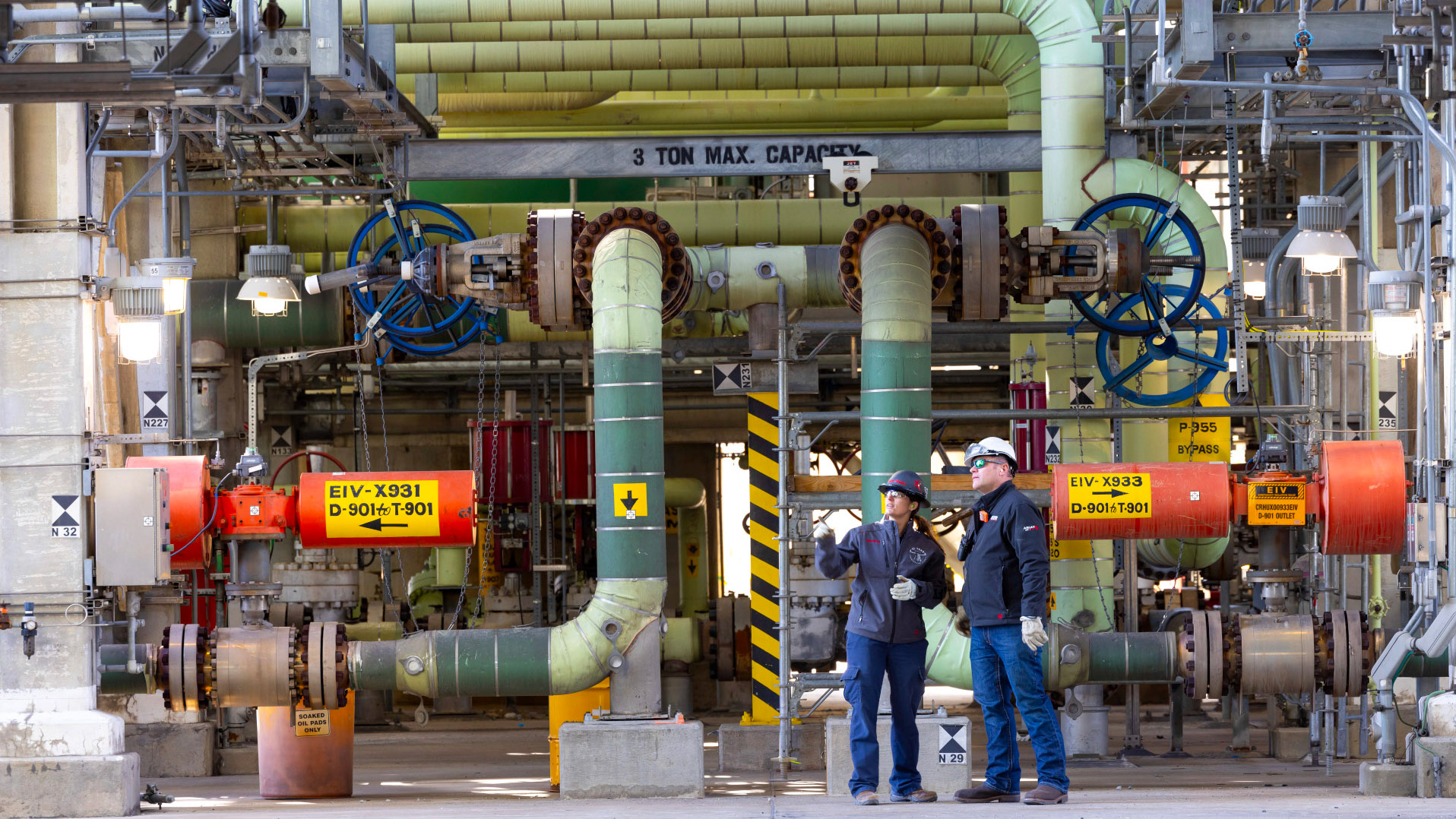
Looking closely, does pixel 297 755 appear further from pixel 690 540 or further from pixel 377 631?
pixel 690 540

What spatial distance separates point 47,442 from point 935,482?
537 centimetres

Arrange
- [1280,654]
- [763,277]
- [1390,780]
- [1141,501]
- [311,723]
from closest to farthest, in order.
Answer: [1390,780], [1280,654], [1141,501], [311,723], [763,277]

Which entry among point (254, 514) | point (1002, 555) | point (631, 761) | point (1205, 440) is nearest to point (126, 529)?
point (254, 514)

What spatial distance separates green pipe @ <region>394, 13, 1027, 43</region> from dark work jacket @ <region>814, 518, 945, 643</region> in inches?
234

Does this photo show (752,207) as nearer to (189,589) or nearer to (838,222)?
(838,222)

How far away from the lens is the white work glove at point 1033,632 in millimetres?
7341

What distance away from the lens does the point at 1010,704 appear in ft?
25.8

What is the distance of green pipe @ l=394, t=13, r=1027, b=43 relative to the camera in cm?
1282

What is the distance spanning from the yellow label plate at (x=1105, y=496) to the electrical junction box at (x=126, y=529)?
5.14 meters

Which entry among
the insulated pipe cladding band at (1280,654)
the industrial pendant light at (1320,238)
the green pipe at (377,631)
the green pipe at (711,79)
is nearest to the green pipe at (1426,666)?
the insulated pipe cladding band at (1280,654)

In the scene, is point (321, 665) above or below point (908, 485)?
below

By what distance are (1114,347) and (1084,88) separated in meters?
2.01

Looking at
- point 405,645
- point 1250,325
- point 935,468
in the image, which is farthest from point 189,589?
point 935,468

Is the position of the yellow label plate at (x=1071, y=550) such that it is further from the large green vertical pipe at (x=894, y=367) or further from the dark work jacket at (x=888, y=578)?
the dark work jacket at (x=888, y=578)
